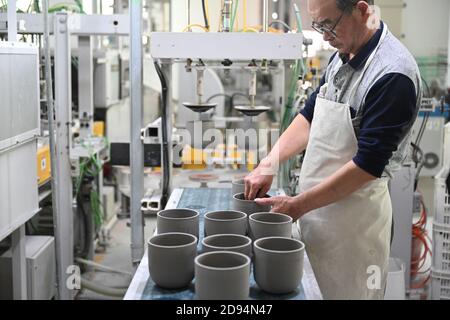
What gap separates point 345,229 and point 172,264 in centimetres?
65

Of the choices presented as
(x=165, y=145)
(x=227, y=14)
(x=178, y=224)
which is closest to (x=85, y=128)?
(x=165, y=145)

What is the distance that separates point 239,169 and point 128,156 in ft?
2.28

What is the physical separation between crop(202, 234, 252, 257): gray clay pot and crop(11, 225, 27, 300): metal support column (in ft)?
4.53

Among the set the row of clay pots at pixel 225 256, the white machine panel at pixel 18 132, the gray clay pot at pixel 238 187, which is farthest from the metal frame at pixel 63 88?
the row of clay pots at pixel 225 256

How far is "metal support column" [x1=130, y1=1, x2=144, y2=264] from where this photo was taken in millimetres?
2172

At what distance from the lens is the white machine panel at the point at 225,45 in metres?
1.84

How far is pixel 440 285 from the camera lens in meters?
2.90

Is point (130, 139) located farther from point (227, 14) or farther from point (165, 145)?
point (227, 14)

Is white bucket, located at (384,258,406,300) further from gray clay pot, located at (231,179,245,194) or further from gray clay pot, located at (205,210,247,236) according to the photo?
gray clay pot, located at (205,210,247,236)

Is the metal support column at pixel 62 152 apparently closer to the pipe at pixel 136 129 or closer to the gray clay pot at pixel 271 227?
the pipe at pixel 136 129

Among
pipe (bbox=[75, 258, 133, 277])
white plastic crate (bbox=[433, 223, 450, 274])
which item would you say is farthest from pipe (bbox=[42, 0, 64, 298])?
white plastic crate (bbox=[433, 223, 450, 274])

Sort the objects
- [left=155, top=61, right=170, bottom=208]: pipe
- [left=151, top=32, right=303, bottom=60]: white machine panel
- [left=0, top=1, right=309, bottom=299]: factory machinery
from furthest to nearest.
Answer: [left=155, top=61, right=170, bottom=208]: pipe
[left=0, top=1, right=309, bottom=299]: factory machinery
[left=151, top=32, right=303, bottom=60]: white machine panel

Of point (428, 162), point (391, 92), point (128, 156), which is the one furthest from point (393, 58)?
point (428, 162)
